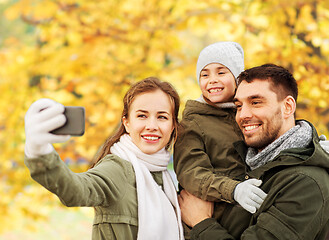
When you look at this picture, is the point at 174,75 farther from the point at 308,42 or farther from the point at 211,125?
the point at 211,125

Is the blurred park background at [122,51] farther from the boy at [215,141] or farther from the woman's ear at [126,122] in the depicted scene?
the woman's ear at [126,122]

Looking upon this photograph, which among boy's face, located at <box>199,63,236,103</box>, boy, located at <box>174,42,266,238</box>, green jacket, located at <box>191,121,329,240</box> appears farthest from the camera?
boy's face, located at <box>199,63,236,103</box>

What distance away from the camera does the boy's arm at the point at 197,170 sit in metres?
1.97

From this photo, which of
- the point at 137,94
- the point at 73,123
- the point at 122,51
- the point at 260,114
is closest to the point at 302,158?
the point at 260,114

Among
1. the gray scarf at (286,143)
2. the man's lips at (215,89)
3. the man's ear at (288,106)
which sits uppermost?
the man's lips at (215,89)

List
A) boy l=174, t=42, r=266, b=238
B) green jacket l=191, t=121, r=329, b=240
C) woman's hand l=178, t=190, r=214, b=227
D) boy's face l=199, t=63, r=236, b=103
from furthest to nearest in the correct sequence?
boy's face l=199, t=63, r=236, b=103
woman's hand l=178, t=190, r=214, b=227
boy l=174, t=42, r=266, b=238
green jacket l=191, t=121, r=329, b=240

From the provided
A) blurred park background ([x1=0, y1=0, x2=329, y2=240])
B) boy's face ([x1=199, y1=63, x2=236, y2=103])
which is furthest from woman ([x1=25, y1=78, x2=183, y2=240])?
blurred park background ([x1=0, y1=0, x2=329, y2=240])

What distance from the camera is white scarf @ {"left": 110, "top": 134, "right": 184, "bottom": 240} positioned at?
6.07 ft

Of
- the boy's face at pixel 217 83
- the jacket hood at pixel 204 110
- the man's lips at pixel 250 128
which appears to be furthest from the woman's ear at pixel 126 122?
the man's lips at pixel 250 128

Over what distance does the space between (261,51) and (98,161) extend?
219 cm

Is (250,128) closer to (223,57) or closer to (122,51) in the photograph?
(223,57)

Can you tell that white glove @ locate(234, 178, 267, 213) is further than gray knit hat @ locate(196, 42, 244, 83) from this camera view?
No

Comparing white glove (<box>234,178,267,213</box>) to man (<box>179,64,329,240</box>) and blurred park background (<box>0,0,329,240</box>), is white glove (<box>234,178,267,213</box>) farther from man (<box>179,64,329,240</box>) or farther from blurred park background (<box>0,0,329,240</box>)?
blurred park background (<box>0,0,329,240</box>)

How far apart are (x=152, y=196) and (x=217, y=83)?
0.71 m
